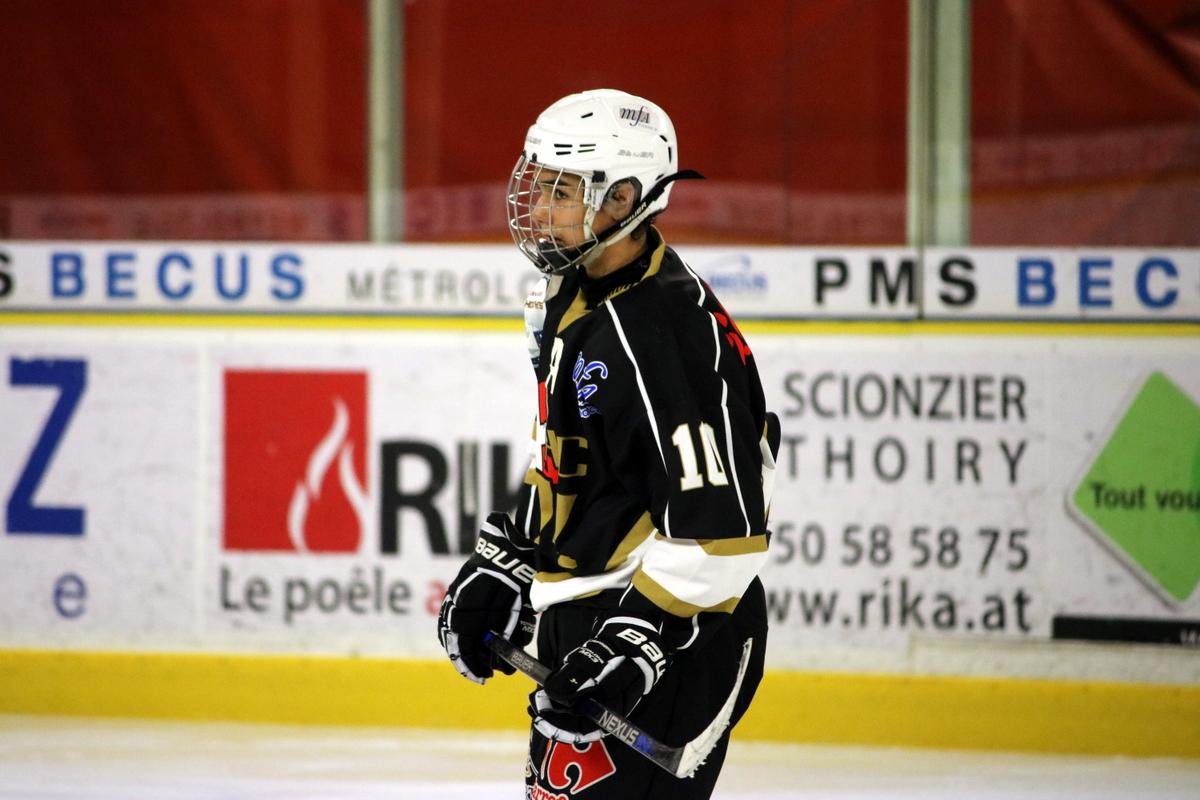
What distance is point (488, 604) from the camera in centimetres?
206

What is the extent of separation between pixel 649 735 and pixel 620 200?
24.8 inches

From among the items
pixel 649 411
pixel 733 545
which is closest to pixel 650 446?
pixel 649 411

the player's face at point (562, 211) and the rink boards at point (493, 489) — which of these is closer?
the player's face at point (562, 211)

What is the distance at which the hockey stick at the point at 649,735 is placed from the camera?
182 centimetres

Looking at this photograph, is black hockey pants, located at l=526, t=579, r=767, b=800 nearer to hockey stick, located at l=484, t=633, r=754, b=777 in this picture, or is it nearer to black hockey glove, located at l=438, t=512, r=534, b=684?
hockey stick, located at l=484, t=633, r=754, b=777

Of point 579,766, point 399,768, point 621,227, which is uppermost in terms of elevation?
point 621,227

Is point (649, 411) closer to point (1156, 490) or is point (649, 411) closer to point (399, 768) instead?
point (399, 768)

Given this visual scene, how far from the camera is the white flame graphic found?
4.34 m

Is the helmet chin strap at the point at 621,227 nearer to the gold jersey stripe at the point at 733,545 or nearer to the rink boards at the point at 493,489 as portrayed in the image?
the gold jersey stripe at the point at 733,545

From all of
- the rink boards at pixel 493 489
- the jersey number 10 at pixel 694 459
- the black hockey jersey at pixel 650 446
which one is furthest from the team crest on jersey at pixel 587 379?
the rink boards at pixel 493 489

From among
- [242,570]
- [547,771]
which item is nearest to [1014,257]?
[242,570]

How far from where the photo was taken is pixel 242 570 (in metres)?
4.37

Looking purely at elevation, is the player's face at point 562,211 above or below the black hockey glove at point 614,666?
above

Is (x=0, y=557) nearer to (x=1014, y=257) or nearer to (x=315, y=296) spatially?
(x=315, y=296)
